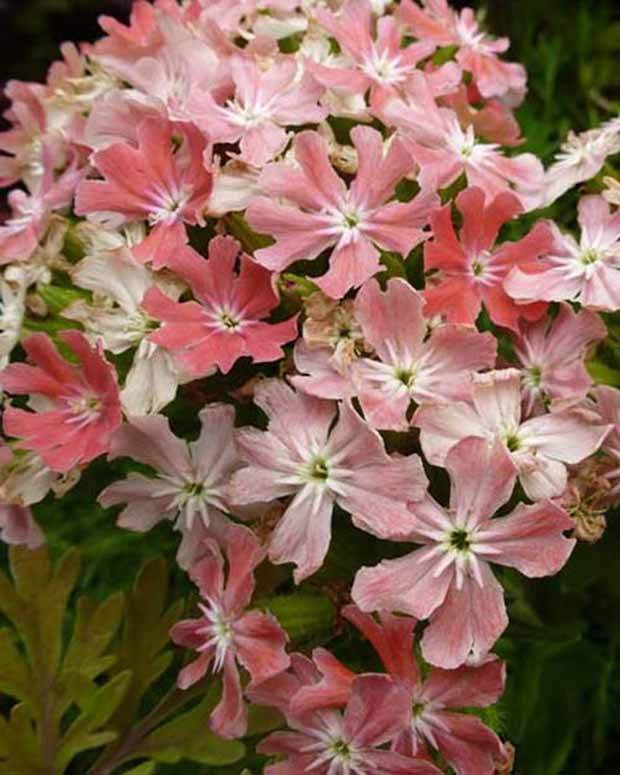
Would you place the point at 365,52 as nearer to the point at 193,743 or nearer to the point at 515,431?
the point at 515,431

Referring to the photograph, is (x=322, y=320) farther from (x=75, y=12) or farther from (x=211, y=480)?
(x=75, y=12)

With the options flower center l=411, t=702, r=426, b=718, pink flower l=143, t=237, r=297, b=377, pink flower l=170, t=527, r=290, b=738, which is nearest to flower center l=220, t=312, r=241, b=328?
pink flower l=143, t=237, r=297, b=377

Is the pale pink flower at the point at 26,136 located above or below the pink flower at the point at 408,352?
below

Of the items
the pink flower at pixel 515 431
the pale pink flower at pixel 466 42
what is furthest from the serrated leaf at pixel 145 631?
the pale pink flower at pixel 466 42

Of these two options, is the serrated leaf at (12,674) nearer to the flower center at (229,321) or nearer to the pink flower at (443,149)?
the flower center at (229,321)

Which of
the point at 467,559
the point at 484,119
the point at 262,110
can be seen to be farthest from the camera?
the point at 484,119

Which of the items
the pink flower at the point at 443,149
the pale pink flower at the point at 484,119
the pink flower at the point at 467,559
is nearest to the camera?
the pink flower at the point at 467,559

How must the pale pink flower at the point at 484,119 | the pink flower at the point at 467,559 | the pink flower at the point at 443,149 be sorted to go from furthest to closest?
the pale pink flower at the point at 484,119 < the pink flower at the point at 443,149 < the pink flower at the point at 467,559

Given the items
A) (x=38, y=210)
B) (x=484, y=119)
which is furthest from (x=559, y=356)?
(x=38, y=210)

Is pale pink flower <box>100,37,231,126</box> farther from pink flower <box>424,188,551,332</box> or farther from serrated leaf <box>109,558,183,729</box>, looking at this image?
serrated leaf <box>109,558,183,729</box>
